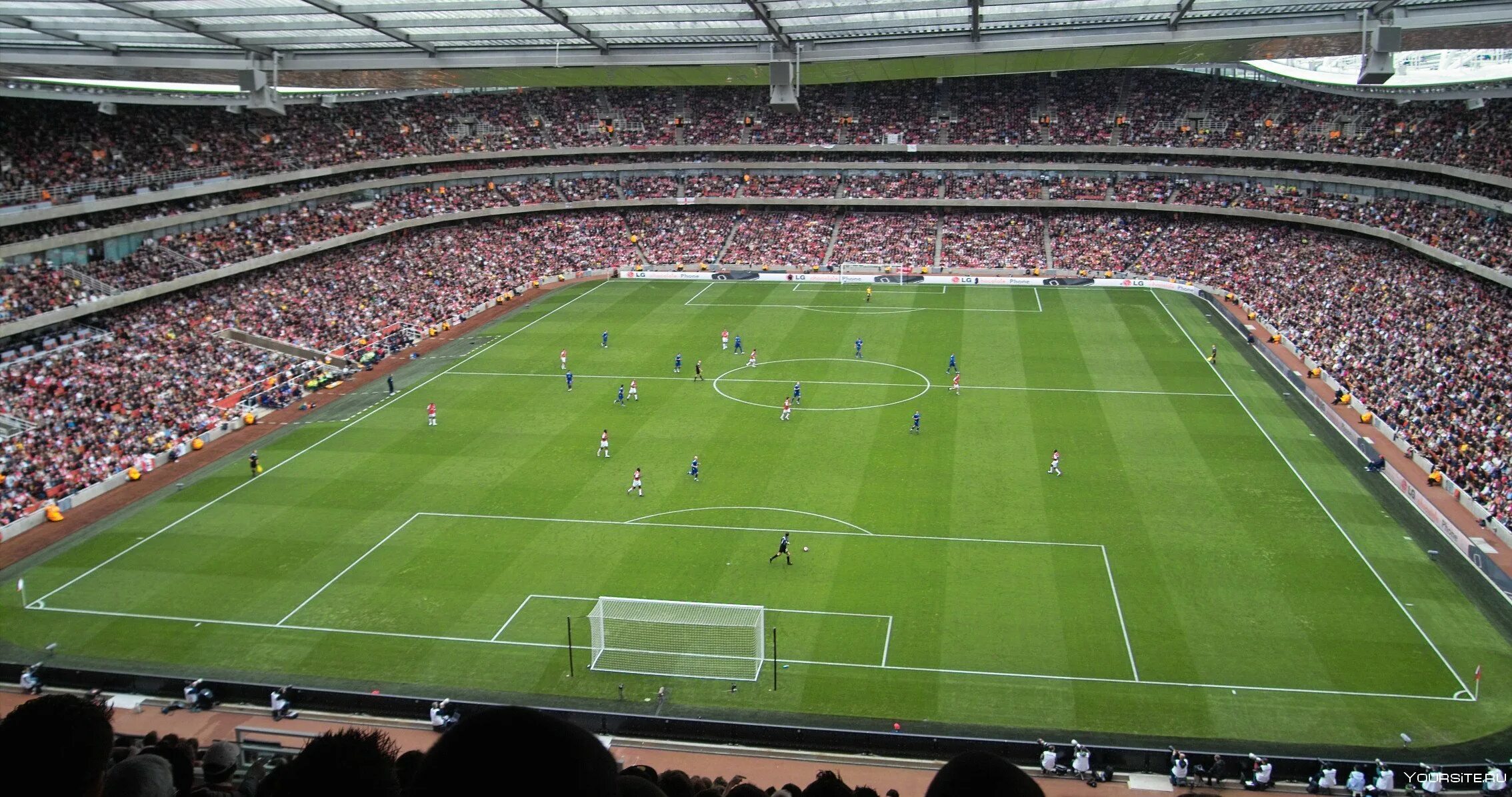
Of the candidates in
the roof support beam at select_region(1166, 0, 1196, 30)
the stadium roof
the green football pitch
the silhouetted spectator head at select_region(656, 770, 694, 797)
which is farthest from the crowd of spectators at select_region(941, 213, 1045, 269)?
the silhouetted spectator head at select_region(656, 770, 694, 797)

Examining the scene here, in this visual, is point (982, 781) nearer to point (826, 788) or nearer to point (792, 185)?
point (826, 788)

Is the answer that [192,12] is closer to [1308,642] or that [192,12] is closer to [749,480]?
[749,480]

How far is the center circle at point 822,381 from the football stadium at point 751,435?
365 mm

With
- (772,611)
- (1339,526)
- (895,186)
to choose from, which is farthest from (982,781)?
(895,186)

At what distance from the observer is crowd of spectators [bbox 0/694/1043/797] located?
282cm

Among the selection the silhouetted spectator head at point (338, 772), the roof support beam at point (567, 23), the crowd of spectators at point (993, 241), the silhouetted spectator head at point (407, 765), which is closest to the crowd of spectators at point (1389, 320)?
the crowd of spectators at point (993, 241)

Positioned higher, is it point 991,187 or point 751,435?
point 991,187

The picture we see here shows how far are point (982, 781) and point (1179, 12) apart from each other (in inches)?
1412

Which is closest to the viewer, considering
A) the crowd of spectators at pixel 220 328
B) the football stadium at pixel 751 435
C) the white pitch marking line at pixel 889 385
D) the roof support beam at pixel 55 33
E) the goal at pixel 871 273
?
the football stadium at pixel 751 435

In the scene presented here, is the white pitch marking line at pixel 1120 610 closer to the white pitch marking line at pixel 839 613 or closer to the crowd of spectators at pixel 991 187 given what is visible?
the white pitch marking line at pixel 839 613

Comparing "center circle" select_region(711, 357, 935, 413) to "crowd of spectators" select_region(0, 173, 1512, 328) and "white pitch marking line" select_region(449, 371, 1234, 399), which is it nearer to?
"white pitch marking line" select_region(449, 371, 1234, 399)

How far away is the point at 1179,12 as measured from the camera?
34.1 meters

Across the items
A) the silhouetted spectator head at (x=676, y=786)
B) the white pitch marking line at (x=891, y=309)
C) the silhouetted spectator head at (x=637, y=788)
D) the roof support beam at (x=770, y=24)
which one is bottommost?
the white pitch marking line at (x=891, y=309)

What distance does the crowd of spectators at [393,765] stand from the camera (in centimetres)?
282
